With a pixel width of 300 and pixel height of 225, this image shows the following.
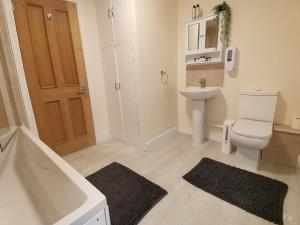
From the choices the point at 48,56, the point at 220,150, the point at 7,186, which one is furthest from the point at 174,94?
the point at 7,186

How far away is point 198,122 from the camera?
237 cm

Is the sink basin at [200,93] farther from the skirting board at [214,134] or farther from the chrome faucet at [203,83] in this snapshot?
the skirting board at [214,134]

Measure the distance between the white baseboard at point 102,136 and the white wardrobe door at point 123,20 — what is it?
4.57ft

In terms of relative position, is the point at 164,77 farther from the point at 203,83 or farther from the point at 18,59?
the point at 18,59

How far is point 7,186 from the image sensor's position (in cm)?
144

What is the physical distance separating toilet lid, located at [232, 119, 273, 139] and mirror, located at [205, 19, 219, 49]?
103 cm

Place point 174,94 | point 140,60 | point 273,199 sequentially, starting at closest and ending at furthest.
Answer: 1. point 273,199
2. point 140,60
3. point 174,94

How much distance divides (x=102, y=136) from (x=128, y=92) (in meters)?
0.92

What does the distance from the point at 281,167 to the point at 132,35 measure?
227 centimetres

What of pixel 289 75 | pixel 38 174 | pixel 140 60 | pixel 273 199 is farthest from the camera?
pixel 140 60

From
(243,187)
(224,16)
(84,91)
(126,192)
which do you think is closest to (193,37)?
(224,16)

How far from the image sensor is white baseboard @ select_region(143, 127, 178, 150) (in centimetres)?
236

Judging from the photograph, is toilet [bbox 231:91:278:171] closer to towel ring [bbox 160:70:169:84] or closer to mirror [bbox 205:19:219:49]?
mirror [bbox 205:19:219:49]

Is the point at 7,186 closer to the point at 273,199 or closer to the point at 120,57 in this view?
the point at 120,57
